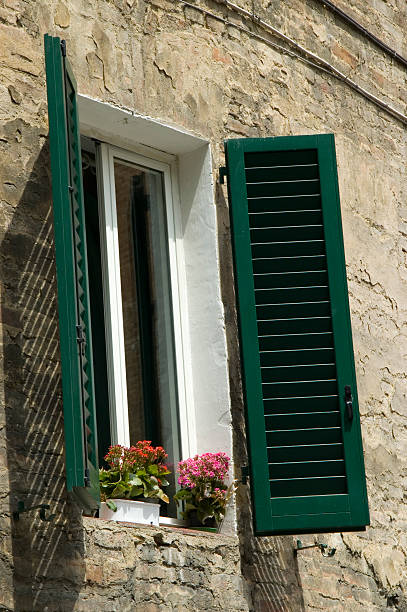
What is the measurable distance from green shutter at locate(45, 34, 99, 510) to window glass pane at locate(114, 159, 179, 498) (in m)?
0.90

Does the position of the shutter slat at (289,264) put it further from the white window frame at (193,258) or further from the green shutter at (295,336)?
the white window frame at (193,258)

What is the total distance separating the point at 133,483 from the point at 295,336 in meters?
1.01

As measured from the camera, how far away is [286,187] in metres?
5.98

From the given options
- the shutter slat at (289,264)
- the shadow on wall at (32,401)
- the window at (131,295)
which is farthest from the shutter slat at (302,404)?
the shadow on wall at (32,401)

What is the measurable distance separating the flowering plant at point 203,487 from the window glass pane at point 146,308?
0.20 metres

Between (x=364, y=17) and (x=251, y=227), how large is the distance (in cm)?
225

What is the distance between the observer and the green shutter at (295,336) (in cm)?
556

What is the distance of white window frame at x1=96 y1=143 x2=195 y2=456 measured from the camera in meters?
5.64

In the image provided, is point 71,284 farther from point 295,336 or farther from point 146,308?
point 295,336

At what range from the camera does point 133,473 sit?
543cm

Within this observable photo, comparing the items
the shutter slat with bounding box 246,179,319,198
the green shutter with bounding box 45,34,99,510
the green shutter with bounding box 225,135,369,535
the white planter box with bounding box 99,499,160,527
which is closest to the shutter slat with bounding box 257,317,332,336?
the green shutter with bounding box 225,135,369,535

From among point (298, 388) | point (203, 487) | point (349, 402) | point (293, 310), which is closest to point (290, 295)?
point (293, 310)

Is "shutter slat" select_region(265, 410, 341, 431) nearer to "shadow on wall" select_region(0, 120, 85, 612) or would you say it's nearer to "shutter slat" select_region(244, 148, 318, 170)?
"shadow on wall" select_region(0, 120, 85, 612)

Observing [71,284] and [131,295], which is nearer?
[71,284]
